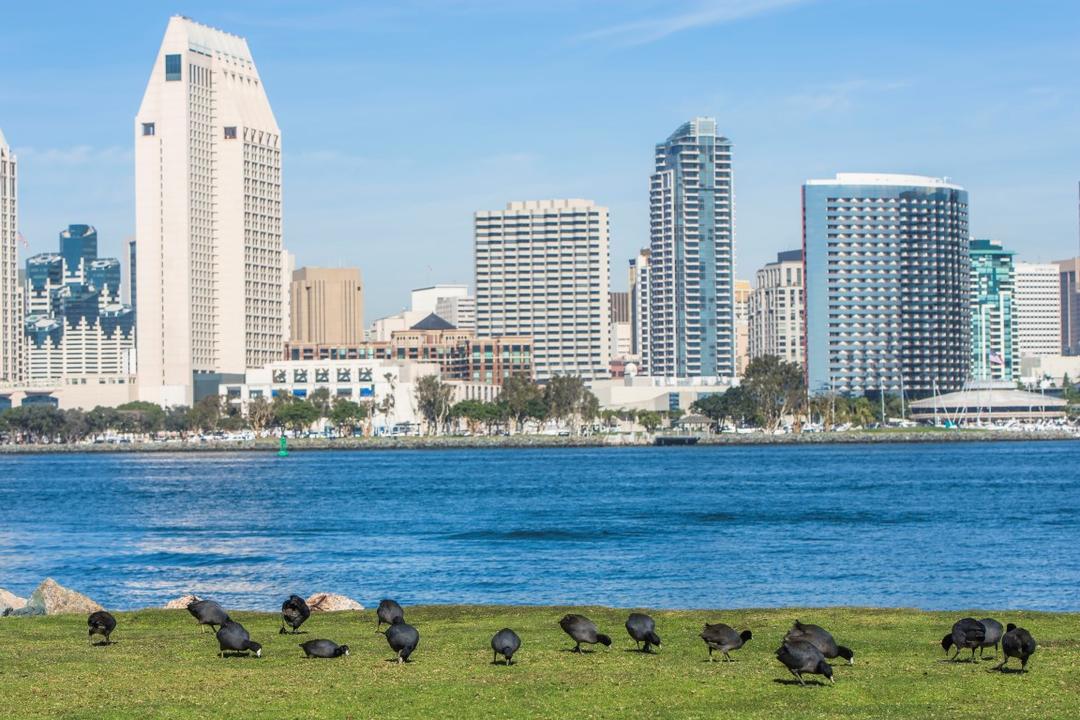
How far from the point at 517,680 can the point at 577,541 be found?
48.2m

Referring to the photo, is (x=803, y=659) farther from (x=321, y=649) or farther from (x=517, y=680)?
(x=321, y=649)

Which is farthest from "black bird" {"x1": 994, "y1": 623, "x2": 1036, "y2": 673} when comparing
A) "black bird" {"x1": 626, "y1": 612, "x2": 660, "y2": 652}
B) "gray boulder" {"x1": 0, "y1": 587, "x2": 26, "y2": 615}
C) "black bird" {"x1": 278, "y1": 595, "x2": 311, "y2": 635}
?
"gray boulder" {"x1": 0, "y1": 587, "x2": 26, "y2": 615}

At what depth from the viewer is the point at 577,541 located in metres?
73.9

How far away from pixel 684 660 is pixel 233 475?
156m

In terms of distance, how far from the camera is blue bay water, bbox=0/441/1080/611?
5184 centimetres

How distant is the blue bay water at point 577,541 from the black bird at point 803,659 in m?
21.5

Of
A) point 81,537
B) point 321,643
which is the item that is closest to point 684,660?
point 321,643

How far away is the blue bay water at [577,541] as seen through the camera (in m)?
51.8

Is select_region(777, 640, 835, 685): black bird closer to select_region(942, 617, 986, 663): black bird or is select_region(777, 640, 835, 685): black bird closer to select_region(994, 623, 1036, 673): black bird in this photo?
select_region(994, 623, 1036, 673): black bird

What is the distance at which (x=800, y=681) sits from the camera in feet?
82.8

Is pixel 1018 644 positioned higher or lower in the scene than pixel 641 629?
higher

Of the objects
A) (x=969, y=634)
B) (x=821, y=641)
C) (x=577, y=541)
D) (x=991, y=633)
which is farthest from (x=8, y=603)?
(x=577, y=541)

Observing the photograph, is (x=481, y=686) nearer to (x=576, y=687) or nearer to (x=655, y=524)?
(x=576, y=687)

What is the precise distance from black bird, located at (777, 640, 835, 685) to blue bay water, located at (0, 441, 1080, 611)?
2154 centimetres
